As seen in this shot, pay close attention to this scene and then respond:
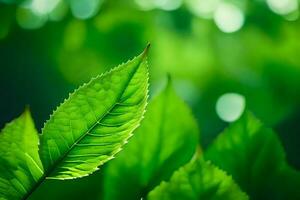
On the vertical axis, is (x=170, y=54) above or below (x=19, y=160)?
above

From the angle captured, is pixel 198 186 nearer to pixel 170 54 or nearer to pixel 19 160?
pixel 19 160

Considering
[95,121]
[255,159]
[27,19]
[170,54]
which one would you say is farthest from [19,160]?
[27,19]

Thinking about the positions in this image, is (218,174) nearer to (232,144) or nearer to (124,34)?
(232,144)

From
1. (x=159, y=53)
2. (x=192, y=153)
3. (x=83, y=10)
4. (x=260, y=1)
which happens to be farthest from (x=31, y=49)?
(x=192, y=153)

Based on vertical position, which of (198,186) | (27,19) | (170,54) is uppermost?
(27,19)

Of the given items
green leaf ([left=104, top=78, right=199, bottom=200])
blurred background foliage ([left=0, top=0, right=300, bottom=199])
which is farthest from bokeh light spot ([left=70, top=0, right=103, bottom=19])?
green leaf ([left=104, top=78, right=199, bottom=200])

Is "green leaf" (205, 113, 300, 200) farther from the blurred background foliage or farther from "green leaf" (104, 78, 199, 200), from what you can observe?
the blurred background foliage
